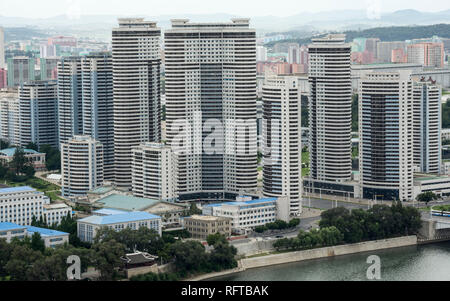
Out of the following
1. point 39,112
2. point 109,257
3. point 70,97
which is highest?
point 70,97

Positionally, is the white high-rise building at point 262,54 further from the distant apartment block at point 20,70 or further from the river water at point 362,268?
the river water at point 362,268

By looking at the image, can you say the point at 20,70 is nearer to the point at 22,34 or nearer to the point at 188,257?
the point at 22,34

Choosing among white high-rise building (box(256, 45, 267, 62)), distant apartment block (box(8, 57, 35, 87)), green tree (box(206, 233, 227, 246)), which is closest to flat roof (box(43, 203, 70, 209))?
green tree (box(206, 233, 227, 246))

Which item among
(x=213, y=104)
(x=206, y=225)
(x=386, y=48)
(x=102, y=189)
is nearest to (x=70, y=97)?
(x=102, y=189)

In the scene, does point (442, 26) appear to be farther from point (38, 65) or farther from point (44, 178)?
point (44, 178)

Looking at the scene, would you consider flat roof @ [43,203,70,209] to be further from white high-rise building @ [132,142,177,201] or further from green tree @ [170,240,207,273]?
green tree @ [170,240,207,273]
